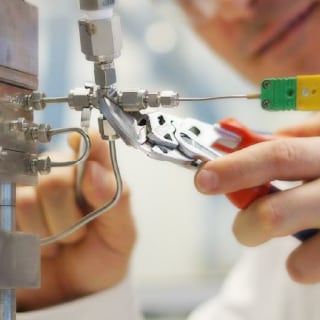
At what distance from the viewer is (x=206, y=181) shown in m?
0.35

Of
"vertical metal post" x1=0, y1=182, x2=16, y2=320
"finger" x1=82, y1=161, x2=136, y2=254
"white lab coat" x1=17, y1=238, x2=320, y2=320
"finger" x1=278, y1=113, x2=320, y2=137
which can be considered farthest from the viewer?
"white lab coat" x1=17, y1=238, x2=320, y2=320

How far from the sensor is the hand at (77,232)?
1.52ft

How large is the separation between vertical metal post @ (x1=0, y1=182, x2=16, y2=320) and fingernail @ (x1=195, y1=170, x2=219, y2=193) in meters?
0.10

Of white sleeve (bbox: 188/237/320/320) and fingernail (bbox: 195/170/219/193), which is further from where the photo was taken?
white sleeve (bbox: 188/237/320/320)

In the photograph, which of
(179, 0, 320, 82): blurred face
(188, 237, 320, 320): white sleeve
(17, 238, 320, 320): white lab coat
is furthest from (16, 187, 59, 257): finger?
(179, 0, 320, 82): blurred face

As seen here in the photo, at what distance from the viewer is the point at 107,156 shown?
0.47 m

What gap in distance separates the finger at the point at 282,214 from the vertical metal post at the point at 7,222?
5.4 inches

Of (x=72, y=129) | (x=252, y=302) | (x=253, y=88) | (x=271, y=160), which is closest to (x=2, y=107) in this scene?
(x=72, y=129)

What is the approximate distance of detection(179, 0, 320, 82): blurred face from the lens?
801 millimetres

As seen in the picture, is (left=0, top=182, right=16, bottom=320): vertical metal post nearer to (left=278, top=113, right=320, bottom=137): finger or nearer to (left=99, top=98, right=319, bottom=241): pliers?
(left=99, top=98, right=319, bottom=241): pliers

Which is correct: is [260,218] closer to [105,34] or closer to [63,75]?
[105,34]

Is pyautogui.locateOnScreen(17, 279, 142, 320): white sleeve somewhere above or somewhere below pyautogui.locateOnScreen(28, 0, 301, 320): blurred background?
below

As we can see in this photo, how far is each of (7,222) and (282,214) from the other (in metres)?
0.16

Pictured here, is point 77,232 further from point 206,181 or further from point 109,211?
point 206,181
